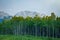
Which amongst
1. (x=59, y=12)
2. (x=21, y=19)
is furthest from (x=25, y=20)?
(x=59, y=12)

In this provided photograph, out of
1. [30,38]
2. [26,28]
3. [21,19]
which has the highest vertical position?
[21,19]

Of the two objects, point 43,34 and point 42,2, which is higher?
point 42,2

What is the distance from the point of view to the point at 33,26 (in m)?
1.39

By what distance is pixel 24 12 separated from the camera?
1396 mm

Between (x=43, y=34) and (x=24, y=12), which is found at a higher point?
(x=24, y=12)

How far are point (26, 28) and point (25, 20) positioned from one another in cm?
9

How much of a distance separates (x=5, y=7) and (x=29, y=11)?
291mm

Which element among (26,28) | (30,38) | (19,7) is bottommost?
(30,38)

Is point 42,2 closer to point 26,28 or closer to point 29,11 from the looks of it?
point 29,11

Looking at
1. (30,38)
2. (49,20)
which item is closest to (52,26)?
(49,20)

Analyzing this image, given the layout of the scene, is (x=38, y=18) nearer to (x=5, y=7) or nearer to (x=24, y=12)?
(x=24, y=12)

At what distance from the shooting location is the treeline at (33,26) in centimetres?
136

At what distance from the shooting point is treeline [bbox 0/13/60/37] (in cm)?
136

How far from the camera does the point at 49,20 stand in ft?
4.54
